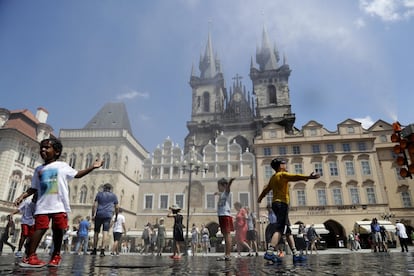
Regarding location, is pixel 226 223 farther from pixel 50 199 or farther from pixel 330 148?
pixel 330 148

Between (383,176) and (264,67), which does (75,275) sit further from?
(264,67)

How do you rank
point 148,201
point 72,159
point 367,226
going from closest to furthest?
point 367,226 → point 148,201 → point 72,159

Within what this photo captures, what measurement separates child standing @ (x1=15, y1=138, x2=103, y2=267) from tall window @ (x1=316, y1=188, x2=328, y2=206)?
27.1 meters

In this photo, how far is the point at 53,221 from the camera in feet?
11.0

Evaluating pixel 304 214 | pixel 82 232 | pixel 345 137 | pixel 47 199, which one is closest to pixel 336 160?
pixel 345 137

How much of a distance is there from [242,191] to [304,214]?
6.19 meters

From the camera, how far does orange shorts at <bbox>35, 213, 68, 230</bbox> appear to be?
320 cm

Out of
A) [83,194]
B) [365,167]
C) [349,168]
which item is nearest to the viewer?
[365,167]

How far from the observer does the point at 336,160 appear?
28438mm

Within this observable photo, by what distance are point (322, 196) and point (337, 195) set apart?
1.41 m

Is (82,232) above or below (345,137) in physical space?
below

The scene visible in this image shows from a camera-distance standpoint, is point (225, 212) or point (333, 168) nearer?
point (225, 212)

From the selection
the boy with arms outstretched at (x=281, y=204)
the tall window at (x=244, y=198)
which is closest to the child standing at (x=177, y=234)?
the boy with arms outstretched at (x=281, y=204)

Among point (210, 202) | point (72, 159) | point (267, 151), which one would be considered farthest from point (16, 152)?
point (267, 151)
